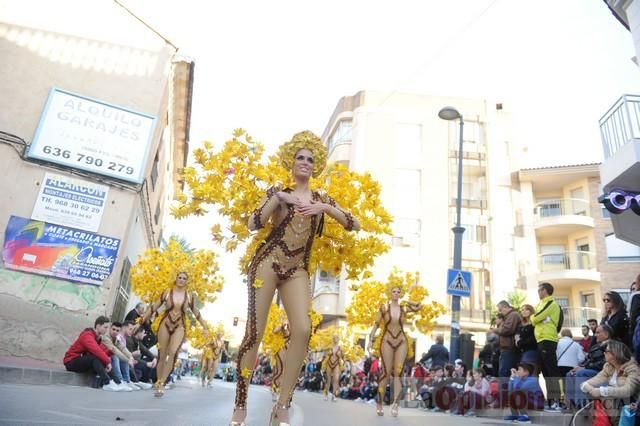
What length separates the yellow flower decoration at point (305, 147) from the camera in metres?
4.37

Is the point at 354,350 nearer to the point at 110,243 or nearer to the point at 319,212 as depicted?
the point at 110,243

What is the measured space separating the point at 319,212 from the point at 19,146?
37.6 feet

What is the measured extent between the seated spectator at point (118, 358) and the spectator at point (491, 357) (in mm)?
7694

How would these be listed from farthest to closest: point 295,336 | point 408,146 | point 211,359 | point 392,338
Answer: point 408,146 → point 211,359 → point 392,338 → point 295,336

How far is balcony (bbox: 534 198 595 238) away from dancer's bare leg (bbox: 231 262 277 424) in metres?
29.8

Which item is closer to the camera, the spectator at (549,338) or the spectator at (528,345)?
the spectator at (549,338)

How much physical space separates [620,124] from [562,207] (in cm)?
2144

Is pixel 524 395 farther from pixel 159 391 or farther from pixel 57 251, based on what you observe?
pixel 57 251

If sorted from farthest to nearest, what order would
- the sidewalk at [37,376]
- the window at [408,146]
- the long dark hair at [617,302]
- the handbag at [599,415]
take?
the window at [408,146] < the sidewalk at [37,376] < the long dark hair at [617,302] < the handbag at [599,415]

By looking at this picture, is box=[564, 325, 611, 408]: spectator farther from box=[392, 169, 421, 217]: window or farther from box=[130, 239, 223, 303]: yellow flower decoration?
box=[392, 169, 421, 217]: window

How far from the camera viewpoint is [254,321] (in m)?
3.82

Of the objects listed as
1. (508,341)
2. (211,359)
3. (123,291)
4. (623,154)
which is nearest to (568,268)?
(623,154)

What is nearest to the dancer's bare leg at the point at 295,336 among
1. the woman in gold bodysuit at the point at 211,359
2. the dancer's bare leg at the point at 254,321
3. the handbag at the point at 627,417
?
the dancer's bare leg at the point at 254,321

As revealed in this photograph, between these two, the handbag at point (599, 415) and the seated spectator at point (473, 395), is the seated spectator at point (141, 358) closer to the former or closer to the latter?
the seated spectator at point (473, 395)
